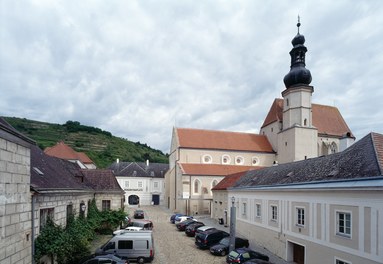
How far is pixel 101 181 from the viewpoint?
29688mm

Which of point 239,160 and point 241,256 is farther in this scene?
point 239,160

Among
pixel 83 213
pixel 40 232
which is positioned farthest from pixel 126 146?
pixel 40 232

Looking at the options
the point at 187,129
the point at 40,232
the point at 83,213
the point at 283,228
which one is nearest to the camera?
the point at 40,232

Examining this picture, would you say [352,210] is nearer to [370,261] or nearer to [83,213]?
[370,261]

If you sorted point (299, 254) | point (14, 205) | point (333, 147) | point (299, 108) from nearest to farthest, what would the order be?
point (14, 205) < point (299, 254) < point (299, 108) < point (333, 147)

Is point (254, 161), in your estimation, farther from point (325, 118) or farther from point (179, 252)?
point (179, 252)

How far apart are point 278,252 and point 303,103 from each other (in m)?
27.4

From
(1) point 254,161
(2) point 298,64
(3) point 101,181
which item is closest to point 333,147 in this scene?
(1) point 254,161

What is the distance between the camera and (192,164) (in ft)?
159

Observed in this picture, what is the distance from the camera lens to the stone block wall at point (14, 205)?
9328mm

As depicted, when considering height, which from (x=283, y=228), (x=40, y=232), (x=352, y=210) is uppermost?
(x=352, y=210)

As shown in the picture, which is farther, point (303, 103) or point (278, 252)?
→ point (303, 103)

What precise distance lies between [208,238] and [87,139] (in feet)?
367

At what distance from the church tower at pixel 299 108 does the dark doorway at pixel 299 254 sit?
84.6 feet
